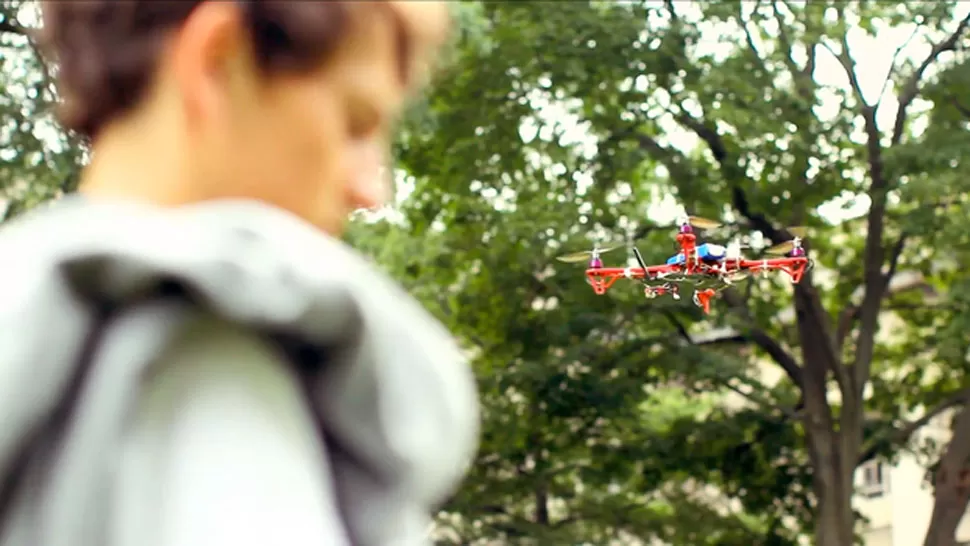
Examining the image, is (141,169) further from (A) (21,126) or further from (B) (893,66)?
(B) (893,66)

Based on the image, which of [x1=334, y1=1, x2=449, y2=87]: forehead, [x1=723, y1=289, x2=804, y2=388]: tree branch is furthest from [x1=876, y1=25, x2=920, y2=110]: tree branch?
[x1=334, y1=1, x2=449, y2=87]: forehead

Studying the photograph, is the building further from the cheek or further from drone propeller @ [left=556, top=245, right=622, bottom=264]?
the cheek

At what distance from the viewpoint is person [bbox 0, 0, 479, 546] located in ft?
1.99

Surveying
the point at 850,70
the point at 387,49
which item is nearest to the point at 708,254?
the point at 850,70

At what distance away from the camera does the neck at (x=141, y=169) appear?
688 mm

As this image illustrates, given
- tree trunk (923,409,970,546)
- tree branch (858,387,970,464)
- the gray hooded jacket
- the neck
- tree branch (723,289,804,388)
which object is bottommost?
the gray hooded jacket

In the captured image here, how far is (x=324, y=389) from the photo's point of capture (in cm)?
67

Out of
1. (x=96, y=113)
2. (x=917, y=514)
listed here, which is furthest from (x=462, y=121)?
(x=917, y=514)

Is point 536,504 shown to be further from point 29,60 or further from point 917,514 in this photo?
point 917,514

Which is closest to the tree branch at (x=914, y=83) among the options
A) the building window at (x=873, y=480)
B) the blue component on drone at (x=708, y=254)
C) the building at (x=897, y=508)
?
the blue component on drone at (x=708, y=254)

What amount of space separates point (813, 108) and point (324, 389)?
6.79 m

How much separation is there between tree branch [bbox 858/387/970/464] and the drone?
→ 6.10 feet

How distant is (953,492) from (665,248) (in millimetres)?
2702

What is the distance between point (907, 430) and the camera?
882 cm
